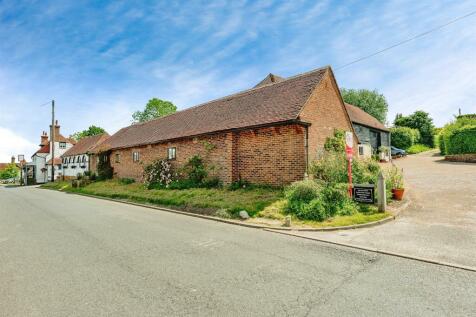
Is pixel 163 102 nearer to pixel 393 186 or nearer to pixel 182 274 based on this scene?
pixel 393 186

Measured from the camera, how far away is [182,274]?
4.66m

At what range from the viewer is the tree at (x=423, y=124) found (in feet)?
146

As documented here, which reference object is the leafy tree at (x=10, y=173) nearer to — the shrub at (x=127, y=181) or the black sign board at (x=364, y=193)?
the shrub at (x=127, y=181)

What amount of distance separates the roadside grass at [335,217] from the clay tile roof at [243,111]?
4528 mm

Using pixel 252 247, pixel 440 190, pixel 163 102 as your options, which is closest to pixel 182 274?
pixel 252 247

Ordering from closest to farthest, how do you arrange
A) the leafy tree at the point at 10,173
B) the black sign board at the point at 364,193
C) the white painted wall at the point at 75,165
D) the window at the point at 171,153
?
the black sign board at the point at 364,193 → the window at the point at 171,153 → the white painted wall at the point at 75,165 → the leafy tree at the point at 10,173

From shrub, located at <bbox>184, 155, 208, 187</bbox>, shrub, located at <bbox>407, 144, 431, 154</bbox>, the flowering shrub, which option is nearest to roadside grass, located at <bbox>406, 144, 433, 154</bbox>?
shrub, located at <bbox>407, 144, 431, 154</bbox>

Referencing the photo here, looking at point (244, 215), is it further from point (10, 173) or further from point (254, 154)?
point (10, 173)

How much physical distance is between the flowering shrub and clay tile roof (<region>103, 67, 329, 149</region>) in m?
1.82

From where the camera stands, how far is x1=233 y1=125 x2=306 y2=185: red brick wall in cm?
1243

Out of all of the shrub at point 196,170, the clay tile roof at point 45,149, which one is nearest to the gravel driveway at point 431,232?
the shrub at point 196,170

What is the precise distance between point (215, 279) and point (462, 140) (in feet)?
93.7

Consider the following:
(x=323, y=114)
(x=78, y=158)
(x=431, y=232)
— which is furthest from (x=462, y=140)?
(x=78, y=158)

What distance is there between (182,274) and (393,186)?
10.3 meters
